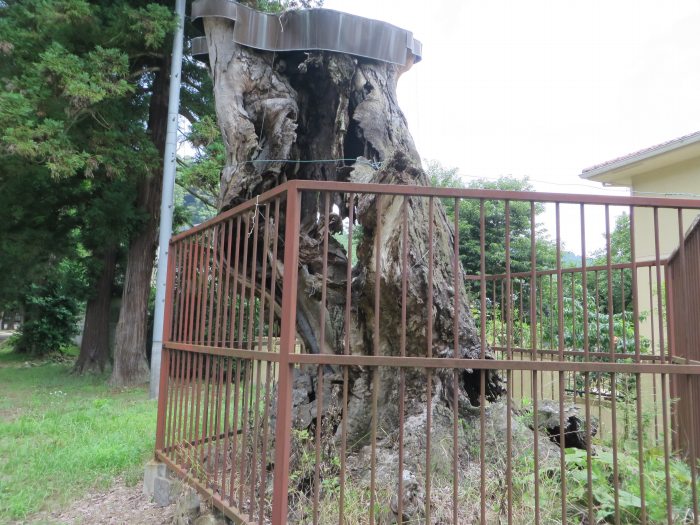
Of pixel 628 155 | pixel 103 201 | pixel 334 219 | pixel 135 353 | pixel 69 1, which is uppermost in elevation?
pixel 69 1

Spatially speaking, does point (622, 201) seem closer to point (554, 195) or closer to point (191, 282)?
point (554, 195)

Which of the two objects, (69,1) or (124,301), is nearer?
(69,1)

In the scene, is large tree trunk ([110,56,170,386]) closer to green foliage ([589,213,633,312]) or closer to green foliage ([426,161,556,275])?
green foliage ([426,161,556,275])

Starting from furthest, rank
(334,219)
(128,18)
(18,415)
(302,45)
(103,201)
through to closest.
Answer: (103,201)
(128,18)
(18,415)
(302,45)
(334,219)

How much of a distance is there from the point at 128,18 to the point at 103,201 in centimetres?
330

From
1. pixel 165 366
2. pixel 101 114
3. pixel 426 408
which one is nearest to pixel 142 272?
pixel 101 114

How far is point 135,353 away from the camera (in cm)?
1063

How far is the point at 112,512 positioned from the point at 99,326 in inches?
350

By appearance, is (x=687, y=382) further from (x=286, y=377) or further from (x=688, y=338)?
(x=286, y=377)

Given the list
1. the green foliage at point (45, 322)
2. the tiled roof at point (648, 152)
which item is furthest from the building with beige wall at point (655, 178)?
the green foliage at point (45, 322)

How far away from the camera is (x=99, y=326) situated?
1195 cm

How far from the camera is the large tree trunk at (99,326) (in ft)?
38.8

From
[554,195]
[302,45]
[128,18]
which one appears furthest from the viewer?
[128,18]

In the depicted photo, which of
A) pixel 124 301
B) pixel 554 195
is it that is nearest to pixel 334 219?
pixel 554 195
